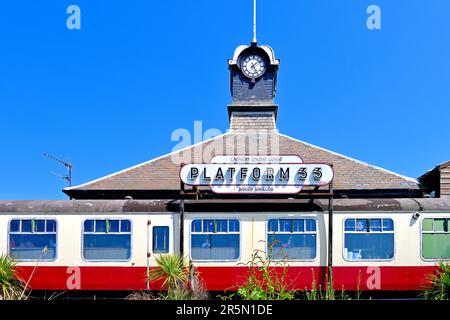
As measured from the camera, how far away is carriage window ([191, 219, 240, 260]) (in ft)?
37.2

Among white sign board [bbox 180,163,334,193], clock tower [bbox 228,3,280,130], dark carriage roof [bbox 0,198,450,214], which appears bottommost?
dark carriage roof [bbox 0,198,450,214]

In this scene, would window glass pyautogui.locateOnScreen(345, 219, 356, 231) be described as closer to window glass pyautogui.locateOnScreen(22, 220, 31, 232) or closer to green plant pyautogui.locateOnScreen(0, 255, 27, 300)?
green plant pyautogui.locateOnScreen(0, 255, 27, 300)

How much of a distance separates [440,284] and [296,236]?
3.38m

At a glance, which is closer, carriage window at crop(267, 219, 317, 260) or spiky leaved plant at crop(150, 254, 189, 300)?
spiky leaved plant at crop(150, 254, 189, 300)

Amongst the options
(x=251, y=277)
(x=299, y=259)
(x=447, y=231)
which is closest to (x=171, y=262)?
(x=299, y=259)

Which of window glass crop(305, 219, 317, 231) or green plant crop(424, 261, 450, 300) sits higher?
window glass crop(305, 219, 317, 231)

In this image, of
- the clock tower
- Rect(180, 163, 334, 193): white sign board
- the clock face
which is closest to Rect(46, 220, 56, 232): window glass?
Rect(180, 163, 334, 193): white sign board

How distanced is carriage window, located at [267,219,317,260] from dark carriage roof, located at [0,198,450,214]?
33cm

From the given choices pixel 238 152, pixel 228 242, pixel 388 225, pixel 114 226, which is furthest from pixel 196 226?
pixel 238 152

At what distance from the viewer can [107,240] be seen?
11.5m

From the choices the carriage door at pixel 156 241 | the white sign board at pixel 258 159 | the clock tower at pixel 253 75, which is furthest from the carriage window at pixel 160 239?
the clock tower at pixel 253 75

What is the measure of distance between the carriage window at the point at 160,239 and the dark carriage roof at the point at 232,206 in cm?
47

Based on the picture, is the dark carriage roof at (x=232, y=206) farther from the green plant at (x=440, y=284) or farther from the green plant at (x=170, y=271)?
the green plant at (x=440, y=284)

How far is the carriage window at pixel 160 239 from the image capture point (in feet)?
37.4
